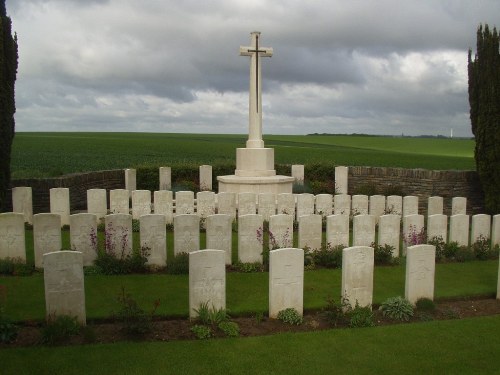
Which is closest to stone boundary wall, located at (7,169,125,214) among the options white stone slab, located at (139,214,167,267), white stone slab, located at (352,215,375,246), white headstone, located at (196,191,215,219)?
white headstone, located at (196,191,215,219)

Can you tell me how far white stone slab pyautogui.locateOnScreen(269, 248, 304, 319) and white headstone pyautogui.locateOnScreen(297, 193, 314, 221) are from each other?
5.96 meters

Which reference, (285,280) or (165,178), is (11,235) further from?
(165,178)

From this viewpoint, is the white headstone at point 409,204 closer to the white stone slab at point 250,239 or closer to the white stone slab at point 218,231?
the white stone slab at point 250,239

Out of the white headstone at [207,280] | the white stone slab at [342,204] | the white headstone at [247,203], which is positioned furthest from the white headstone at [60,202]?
the white stone slab at [342,204]

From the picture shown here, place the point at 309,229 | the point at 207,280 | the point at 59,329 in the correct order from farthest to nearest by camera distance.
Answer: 1. the point at 309,229
2. the point at 207,280
3. the point at 59,329

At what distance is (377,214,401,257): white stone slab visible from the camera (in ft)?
29.4

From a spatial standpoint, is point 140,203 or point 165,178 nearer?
point 140,203

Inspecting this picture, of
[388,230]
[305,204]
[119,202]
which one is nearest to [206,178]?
[119,202]

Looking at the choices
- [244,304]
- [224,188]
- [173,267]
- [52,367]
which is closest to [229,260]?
[173,267]

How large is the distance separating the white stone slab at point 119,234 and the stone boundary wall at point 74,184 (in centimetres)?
516

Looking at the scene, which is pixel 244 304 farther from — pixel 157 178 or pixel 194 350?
pixel 157 178

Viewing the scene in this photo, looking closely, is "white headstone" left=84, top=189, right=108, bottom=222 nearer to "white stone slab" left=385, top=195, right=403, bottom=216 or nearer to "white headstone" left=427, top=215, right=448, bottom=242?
"white stone slab" left=385, top=195, right=403, bottom=216

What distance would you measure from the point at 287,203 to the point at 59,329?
741 centimetres

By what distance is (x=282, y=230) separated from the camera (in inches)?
348
